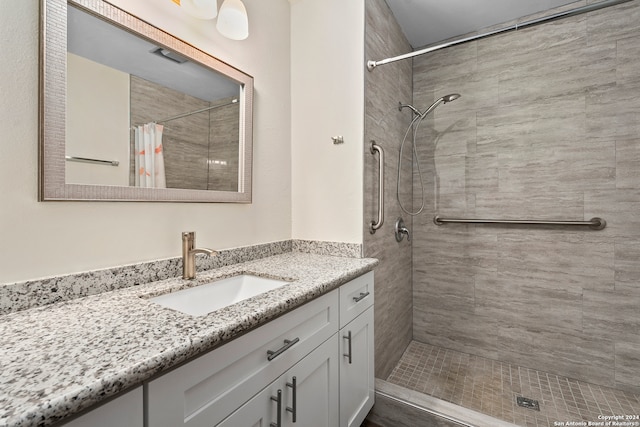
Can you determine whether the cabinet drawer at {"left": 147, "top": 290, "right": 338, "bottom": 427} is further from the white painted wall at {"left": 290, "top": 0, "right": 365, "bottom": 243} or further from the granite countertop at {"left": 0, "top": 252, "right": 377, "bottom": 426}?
the white painted wall at {"left": 290, "top": 0, "right": 365, "bottom": 243}

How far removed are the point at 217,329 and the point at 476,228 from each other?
83.5 inches

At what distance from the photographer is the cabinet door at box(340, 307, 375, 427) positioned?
1.26 metres

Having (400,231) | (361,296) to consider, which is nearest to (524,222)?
(400,231)

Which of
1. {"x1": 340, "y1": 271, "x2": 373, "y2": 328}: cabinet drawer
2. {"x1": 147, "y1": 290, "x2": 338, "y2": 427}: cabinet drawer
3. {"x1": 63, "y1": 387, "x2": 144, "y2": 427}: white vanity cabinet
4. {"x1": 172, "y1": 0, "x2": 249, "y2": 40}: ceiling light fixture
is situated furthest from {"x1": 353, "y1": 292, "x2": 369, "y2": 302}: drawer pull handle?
{"x1": 172, "y1": 0, "x2": 249, "y2": 40}: ceiling light fixture

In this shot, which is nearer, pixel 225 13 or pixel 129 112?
pixel 129 112

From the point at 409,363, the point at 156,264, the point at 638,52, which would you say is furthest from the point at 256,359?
the point at 638,52

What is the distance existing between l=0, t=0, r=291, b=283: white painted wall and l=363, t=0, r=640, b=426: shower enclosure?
550 mm

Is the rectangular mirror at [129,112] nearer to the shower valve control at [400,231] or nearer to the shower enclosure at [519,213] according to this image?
the shower enclosure at [519,213]

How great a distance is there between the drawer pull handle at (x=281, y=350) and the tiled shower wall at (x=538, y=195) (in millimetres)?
1758

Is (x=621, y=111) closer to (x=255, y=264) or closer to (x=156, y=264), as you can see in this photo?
(x=255, y=264)

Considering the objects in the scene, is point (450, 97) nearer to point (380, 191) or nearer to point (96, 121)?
point (380, 191)

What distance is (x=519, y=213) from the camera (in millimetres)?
2088

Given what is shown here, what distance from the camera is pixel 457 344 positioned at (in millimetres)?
2293

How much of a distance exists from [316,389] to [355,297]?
43 cm
